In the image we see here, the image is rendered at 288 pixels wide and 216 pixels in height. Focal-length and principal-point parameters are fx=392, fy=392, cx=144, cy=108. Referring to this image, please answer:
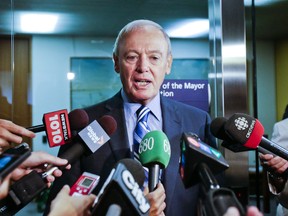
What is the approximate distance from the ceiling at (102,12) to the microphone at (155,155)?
48.5 inches

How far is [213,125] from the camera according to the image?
4.42 ft

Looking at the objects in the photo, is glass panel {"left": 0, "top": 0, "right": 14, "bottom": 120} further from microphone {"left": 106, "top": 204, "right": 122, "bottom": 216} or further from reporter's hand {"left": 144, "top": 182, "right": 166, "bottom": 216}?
microphone {"left": 106, "top": 204, "right": 122, "bottom": 216}

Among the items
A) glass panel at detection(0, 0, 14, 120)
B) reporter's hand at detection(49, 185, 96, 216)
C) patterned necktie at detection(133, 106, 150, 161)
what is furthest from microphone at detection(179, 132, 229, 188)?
glass panel at detection(0, 0, 14, 120)

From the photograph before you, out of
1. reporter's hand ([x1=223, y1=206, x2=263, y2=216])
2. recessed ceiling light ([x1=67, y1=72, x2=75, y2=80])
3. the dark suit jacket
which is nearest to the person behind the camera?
reporter's hand ([x1=223, y1=206, x2=263, y2=216])

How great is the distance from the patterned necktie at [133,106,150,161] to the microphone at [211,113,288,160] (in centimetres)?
45

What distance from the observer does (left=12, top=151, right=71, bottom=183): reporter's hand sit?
109 cm

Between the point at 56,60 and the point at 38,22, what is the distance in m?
0.32

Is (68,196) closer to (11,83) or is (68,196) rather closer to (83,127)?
(83,127)

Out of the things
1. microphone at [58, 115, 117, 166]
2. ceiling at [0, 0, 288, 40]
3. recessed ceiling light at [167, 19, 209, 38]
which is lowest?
microphone at [58, 115, 117, 166]

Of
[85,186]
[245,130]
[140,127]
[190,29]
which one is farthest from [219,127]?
[190,29]

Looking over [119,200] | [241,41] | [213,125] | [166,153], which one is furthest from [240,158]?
[119,200]

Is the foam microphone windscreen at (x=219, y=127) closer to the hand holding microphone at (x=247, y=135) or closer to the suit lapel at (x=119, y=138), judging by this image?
the hand holding microphone at (x=247, y=135)

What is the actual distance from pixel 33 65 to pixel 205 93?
3.90 feet

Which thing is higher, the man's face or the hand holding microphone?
the man's face
